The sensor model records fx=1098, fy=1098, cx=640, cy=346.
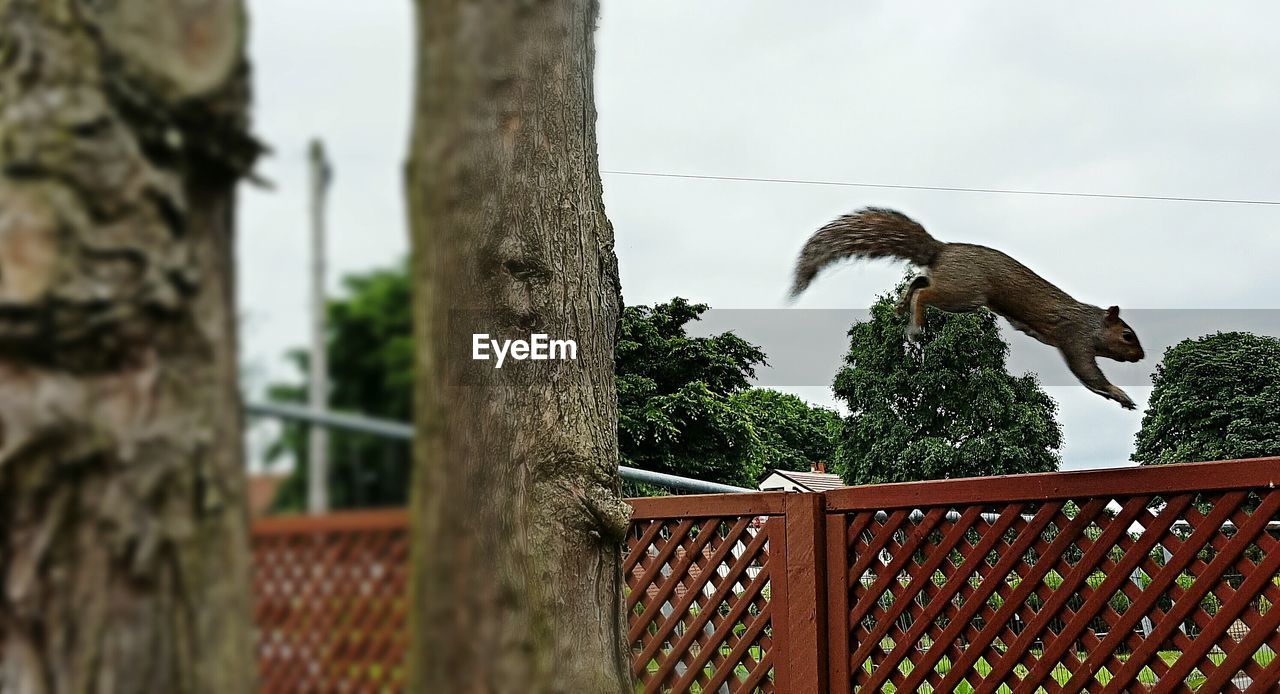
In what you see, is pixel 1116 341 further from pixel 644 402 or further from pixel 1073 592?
pixel 644 402

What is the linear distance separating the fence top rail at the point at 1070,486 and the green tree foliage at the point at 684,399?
18419 mm

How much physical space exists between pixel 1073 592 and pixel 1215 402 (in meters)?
24.0

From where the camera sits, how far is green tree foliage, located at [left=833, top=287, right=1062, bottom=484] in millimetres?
26016

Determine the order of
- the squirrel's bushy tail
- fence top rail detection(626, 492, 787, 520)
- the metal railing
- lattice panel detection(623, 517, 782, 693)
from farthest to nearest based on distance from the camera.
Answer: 1. lattice panel detection(623, 517, 782, 693)
2. fence top rail detection(626, 492, 787, 520)
3. the squirrel's bushy tail
4. the metal railing

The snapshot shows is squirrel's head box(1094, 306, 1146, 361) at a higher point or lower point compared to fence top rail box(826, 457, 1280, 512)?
higher

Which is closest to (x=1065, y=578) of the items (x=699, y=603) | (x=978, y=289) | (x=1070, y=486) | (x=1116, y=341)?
(x=1070, y=486)

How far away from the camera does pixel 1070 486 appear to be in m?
2.69

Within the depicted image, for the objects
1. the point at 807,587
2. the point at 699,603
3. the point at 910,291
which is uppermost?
the point at 910,291

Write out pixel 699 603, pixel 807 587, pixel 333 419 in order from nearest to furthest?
1. pixel 333 419
2. pixel 807 587
3. pixel 699 603

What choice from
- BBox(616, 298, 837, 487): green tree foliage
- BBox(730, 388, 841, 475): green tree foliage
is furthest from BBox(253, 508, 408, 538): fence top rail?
BBox(730, 388, 841, 475): green tree foliage

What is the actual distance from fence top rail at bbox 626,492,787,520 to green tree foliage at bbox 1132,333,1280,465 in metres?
22.5

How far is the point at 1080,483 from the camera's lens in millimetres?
2672

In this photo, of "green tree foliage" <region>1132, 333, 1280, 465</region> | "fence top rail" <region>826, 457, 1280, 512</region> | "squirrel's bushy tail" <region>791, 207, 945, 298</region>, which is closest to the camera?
"fence top rail" <region>826, 457, 1280, 512</region>

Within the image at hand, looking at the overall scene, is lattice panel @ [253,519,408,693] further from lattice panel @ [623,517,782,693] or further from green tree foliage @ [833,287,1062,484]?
green tree foliage @ [833,287,1062,484]
